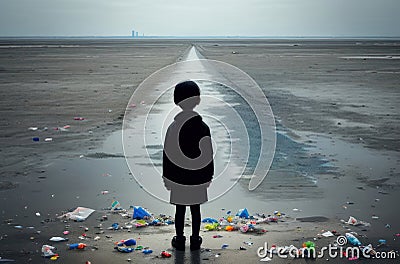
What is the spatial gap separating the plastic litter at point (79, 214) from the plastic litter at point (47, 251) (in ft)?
3.19

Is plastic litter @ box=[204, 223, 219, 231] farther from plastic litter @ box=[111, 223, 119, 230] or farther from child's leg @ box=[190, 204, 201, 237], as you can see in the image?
plastic litter @ box=[111, 223, 119, 230]

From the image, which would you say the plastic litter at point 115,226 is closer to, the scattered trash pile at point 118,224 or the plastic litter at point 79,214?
the scattered trash pile at point 118,224

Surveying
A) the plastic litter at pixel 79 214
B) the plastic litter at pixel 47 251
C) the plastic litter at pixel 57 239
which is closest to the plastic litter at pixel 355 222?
the plastic litter at pixel 79 214

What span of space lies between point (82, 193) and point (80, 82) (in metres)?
23.2

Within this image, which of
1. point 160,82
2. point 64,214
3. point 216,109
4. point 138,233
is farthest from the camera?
point 160,82

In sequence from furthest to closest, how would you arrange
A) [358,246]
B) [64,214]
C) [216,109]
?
[216,109]
[64,214]
[358,246]

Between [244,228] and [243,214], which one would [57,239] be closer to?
[244,228]

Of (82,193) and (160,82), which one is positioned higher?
(160,82)

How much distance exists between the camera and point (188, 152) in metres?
5.00

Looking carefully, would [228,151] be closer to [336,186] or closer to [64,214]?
[336,186]

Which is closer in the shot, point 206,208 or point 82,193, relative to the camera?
point 206,208

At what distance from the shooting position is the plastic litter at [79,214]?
619 centimetres

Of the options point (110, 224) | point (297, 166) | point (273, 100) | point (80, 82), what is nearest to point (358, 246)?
point (110, 224)

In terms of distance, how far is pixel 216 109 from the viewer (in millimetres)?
16062
